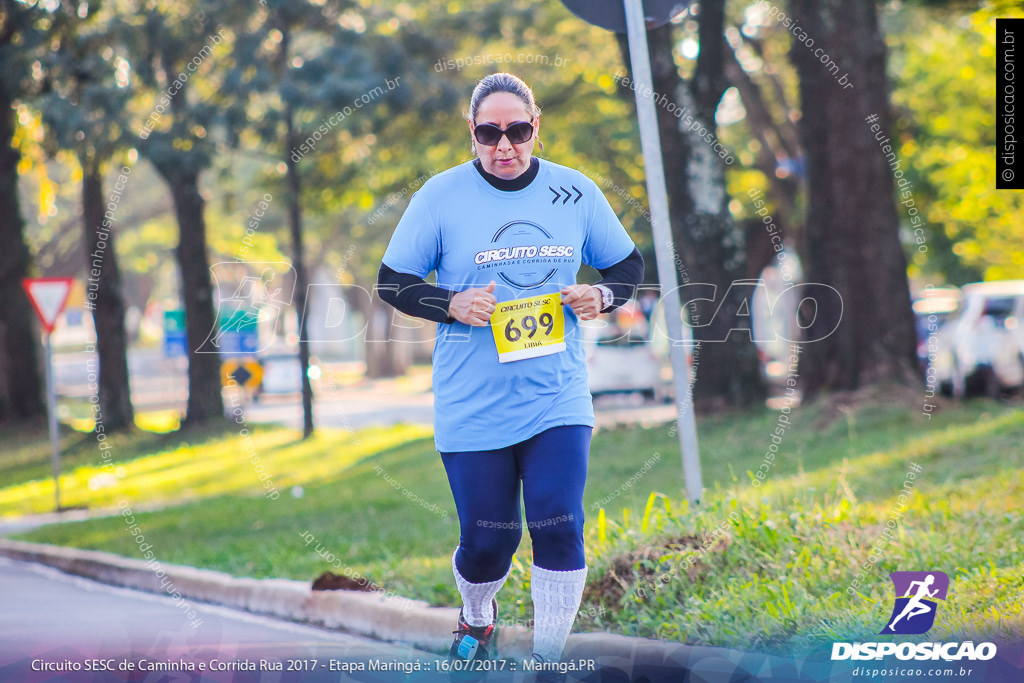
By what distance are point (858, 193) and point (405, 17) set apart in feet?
34.0

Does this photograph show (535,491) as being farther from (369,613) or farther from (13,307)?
(13,307)

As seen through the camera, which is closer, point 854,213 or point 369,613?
point 369,613

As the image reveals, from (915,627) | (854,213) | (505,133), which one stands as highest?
(854,213)

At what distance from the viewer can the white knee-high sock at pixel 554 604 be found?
4020mm

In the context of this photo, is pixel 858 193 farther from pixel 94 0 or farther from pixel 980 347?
pixel 94 0

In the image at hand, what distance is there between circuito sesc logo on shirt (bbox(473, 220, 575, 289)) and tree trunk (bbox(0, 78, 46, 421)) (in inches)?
810

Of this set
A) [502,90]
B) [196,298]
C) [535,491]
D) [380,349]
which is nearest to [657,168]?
[502,90]

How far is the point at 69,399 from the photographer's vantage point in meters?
40.1

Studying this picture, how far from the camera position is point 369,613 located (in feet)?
19.1

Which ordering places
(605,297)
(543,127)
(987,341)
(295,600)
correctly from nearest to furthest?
(605,297) < (295,600) < (987,341) < (543,127)

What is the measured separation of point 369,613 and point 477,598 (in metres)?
1.63

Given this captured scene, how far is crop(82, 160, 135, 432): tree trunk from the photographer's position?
21.6 metres

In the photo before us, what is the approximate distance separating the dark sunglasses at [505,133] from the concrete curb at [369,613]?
6.31ft

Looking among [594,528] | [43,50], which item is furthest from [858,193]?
[43,50]
